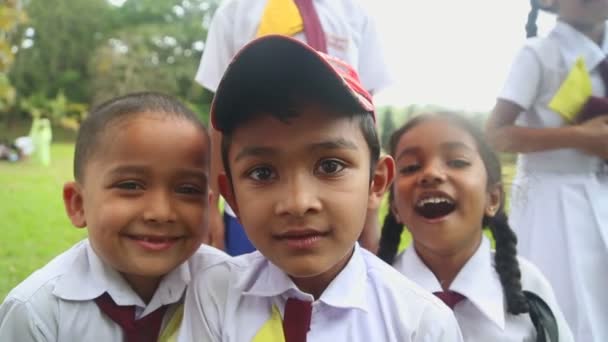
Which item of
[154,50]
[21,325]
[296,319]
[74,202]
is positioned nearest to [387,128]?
[296,319]

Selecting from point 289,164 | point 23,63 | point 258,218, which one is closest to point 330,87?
point 289,164

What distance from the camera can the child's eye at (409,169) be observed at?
4.95ft

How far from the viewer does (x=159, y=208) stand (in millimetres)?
1265

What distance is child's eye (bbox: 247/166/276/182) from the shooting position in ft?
3.76

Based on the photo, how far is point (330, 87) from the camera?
1134 mm

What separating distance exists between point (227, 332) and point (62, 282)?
1.40 ft

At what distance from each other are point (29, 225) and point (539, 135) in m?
5.59

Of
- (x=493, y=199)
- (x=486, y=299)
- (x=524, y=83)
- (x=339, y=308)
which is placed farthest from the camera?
(x=524, y=83)

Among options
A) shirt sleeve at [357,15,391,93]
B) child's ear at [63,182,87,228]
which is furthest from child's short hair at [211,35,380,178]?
shirt sleeve at [357,15,391,93]

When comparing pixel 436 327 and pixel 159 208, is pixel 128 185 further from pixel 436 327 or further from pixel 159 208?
pixel 436 327

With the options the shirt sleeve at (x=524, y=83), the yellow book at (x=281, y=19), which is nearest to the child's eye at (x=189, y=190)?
the yellow book at (x=281, y=19)

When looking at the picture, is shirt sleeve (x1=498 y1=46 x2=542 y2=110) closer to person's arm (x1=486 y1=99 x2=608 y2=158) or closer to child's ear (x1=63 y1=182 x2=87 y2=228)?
person's arm (x1=486 y1=99 x2=608 y2=158)

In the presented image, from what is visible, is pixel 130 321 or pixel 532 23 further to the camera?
pixel 532 23

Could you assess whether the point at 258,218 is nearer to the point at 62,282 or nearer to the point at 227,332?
the point at 227,332
